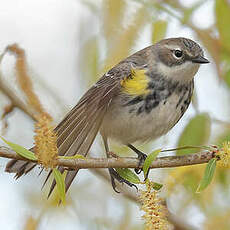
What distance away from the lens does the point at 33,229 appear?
2.09m

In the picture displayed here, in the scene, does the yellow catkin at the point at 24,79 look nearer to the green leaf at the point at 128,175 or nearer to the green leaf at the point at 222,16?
the green leaf at the point at 128,175

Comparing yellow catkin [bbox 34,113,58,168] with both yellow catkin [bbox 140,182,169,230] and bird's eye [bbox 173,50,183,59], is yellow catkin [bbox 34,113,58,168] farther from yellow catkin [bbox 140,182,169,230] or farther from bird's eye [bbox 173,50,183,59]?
bird's eye [bbox 173,50,183,59]

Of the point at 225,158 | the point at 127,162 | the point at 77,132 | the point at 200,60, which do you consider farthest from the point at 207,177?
the point at 200,60

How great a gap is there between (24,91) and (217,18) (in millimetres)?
1040

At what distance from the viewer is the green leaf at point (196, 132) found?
2.72m

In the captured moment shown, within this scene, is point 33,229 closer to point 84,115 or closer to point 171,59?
point 84,115

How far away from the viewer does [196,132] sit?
8.94 feet

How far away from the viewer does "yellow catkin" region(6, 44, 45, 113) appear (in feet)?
8.38

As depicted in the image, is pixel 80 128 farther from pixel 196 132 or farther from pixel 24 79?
pixel 196 132

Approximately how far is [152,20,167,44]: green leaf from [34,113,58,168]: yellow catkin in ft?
3.61

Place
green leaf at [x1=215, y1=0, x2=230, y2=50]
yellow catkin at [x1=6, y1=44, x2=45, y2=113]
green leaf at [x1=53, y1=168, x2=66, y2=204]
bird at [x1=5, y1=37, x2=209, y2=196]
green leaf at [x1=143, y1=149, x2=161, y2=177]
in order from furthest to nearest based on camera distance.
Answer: bird at [x1=5, y1=37, x2=209, y2=196], green leaf at [x1=215, y1=0, x2=230, y2=50], yellow catkin at [x1=6, y1=44, x2=45, y2=113], green leaf at [x1=143, y1=149, x2=161, y2=177], green leaf at [x1=53, y1=168, x2=66, y2=204]

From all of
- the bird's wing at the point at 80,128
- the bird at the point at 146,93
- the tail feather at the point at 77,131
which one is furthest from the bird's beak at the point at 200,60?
the tail feather at the point at 77,131

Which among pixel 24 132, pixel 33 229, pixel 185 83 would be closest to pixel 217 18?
Result: pixel 185 83

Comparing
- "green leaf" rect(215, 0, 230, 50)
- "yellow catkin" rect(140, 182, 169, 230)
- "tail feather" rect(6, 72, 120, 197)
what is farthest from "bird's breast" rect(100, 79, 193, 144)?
"yellow catkin" rect(140, 182, 169, 230)
